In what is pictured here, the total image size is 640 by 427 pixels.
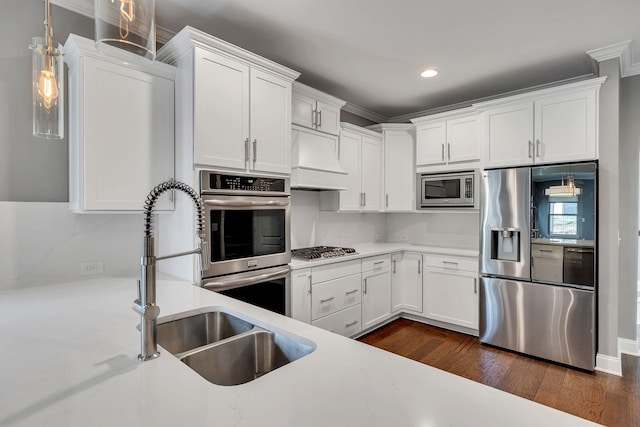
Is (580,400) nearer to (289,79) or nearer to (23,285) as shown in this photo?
(289,79)

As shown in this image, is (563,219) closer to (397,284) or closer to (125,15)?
(397,284)

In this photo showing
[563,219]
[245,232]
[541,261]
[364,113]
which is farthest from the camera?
[364,113]

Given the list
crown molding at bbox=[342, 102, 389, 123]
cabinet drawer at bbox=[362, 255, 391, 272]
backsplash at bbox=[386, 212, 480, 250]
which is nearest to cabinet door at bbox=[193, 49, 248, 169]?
cabinet drawer at bbox=[362, 255, 391, 272]

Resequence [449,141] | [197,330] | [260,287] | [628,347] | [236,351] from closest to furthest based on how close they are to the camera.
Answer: [236,351], [197,330], [260,287], [628,347], [449,141]

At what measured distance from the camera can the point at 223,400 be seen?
79 centimetres

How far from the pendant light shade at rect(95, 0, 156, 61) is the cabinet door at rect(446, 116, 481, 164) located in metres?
3.27

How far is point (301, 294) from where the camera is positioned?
2.72 meters

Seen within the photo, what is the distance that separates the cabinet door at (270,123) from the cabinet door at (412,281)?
2019mm

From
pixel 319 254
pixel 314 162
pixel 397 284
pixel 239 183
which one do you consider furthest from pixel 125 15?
pixel 397 284

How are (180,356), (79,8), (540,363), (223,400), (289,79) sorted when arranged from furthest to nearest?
(540,363) → (289,79) → (79,8) → (180,356) → (223,400)

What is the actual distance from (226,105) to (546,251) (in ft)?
9.65

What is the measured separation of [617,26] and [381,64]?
5.67 feet

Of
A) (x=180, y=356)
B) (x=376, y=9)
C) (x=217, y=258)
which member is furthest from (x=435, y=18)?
(x=180, y=356)

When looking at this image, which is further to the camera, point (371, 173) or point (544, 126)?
point (371, 173)
